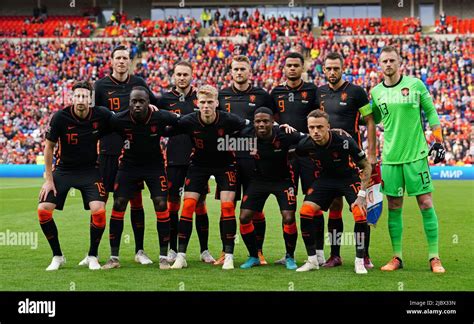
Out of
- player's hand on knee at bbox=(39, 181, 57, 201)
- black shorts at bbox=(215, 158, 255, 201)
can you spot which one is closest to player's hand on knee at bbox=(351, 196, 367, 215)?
black shorts at bbox=(215, 158, 255, 201)

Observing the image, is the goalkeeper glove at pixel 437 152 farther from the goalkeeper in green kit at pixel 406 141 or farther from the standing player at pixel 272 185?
the standing player at pixel 272 185

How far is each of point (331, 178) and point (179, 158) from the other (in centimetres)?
205

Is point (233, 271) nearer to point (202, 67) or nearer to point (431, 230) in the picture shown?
point (431, 230)

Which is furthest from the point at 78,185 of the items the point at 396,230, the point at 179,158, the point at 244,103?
the point at 396,230

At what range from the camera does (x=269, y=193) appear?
8.41 meters

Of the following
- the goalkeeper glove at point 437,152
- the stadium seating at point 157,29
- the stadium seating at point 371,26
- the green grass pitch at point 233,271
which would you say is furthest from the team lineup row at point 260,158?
the stadium seating at point 157,29

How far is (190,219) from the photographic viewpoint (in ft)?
28.1

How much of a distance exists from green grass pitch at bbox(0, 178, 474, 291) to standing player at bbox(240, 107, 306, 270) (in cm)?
32

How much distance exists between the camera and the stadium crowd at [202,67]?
110ft
